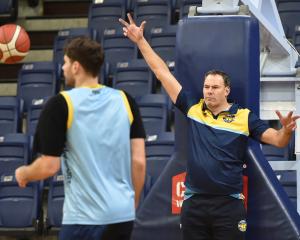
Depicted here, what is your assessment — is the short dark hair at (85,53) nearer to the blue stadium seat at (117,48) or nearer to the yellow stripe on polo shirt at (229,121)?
the yellow stripe on polo shirt at (229,121)

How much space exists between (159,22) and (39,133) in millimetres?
8502

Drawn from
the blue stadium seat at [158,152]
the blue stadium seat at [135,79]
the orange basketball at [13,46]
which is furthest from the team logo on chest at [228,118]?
the blue stadium seat at [135,79]

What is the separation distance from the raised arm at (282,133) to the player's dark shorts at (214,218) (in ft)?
1.41

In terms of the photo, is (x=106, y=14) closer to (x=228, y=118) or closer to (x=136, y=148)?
(x=228, y=118)

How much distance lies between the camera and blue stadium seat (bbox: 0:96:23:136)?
10633 millimetres

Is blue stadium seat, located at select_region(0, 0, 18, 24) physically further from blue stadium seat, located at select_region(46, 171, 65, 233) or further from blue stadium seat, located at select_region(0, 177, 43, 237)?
blue stadium seat, located at select_region(46, 171, 65, 233)

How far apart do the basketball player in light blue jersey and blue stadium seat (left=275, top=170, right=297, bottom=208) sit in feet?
16.6

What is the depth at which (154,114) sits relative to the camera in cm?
984

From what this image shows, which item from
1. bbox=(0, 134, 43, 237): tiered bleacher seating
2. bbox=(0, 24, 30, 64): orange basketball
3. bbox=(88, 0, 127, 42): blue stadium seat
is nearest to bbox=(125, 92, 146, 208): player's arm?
bbox=(0, 134, 43, 237): tiered bleacher seating

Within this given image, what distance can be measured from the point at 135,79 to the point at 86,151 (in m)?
7.13

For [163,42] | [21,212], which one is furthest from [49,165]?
[163,42]

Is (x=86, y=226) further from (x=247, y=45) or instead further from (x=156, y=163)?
(x=156, y=163)

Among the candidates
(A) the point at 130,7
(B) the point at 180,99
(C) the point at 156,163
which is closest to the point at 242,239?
(B) the point at 180,99

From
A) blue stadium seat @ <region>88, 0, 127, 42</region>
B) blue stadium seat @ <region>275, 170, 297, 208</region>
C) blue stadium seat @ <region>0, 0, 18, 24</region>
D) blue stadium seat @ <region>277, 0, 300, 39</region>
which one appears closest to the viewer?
blue stadium seat @ <region>275, 170, 297, 208</region>
